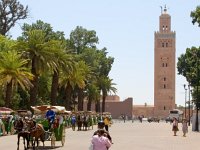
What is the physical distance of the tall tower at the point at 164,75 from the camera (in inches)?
6368

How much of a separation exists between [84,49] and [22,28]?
50.0ft

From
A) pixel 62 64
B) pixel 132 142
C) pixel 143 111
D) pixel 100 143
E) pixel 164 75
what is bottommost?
pixel 132 142

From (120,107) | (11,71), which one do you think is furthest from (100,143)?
(120,107)

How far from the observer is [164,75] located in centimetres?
16225

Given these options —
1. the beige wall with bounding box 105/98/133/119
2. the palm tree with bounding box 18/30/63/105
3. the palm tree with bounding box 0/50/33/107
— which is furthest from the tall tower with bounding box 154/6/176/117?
the palm tree with bounding box 0/50/33/107

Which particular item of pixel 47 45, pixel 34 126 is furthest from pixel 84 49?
pixel 34 126

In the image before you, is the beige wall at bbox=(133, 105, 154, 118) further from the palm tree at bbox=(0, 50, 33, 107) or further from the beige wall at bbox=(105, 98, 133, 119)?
the palm tree at bbox=(0, 50, 33, 107)

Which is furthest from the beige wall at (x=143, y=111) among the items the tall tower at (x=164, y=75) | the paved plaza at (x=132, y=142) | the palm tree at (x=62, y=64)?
the paved plaza at (x=132, y=142)

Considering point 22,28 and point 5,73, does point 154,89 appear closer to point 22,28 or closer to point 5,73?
point 22,28

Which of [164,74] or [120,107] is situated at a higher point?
[164,74]

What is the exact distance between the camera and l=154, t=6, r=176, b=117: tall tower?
161750mm

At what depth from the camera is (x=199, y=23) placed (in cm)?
4541

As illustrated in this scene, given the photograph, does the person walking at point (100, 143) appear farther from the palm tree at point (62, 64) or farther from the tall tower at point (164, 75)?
the tall tower at point (164, 75)

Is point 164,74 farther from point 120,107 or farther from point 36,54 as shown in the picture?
point 36,54
